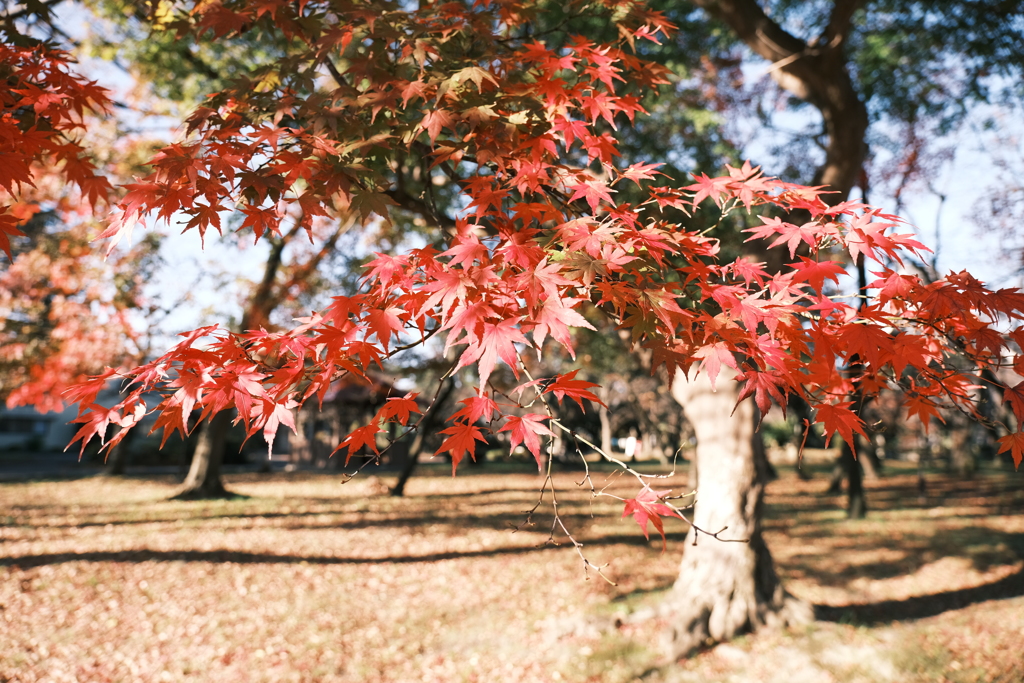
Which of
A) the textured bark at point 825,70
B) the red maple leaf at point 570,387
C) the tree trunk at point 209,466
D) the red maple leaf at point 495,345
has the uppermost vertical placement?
the textured bark at point 825,70

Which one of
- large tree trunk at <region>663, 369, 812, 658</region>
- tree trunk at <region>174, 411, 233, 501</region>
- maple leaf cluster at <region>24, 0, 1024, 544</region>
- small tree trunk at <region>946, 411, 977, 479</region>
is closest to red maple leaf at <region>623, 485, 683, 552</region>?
maple leaf cluster at <region>24, 0, 1024, 544</region>

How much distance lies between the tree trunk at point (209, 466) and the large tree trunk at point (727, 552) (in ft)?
32.6

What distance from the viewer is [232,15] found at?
3.16 m

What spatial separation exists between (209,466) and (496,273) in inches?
479

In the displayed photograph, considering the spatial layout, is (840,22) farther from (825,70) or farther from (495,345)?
(495,345)

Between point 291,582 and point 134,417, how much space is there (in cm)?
576

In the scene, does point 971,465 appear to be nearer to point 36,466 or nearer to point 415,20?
point 415,20

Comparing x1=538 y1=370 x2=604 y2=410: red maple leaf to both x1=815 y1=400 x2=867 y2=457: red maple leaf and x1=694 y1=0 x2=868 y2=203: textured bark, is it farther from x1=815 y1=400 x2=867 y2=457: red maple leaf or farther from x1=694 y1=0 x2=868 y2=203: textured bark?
x1=694 y1=0 x2=868 y2=203: textured bark

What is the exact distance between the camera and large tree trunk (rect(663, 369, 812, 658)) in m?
6.04

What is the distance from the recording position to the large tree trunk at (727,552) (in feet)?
19.8

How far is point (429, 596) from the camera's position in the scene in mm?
7512

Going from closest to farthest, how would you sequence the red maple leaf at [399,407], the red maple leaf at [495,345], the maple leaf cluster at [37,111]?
the red maple leaf at [495,345] → the maple leaf cluster at [37,111] → the red maple leaf at [399,407]

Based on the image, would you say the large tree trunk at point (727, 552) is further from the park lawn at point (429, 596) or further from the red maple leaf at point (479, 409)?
the red maple leaf at point (479, 409)

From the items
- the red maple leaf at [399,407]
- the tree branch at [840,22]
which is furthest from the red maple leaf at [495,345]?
the tree branch at [840,22]
